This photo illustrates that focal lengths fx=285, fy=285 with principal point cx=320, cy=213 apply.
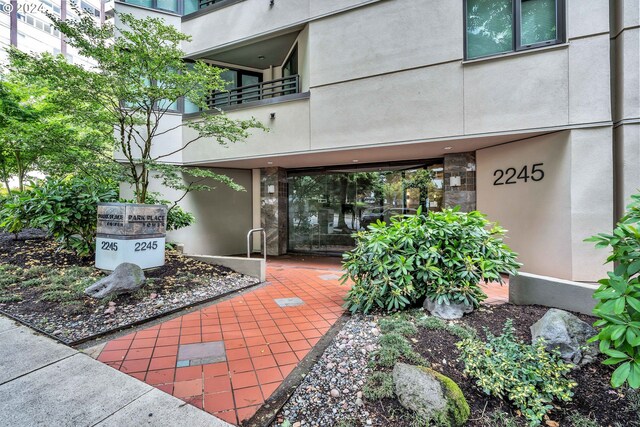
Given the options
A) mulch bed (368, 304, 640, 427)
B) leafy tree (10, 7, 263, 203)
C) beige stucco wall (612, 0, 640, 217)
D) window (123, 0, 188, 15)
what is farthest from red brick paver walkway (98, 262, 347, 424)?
window (123, 0, 188, 15)

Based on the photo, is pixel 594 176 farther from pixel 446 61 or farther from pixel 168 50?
pixel 168 50

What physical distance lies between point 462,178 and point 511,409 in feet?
17.6

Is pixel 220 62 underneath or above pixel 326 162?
above

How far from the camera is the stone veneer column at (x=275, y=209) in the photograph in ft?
28.3

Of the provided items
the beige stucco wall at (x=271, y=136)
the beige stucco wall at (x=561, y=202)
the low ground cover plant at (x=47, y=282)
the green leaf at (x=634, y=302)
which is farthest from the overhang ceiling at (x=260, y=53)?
the green leaf at (x=634, y=302)

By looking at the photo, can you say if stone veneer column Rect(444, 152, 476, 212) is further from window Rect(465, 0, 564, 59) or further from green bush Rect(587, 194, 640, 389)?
green bush Rect(587, 194, 640, 389)

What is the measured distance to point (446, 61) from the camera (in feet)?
17.4

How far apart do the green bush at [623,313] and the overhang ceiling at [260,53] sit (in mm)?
7368

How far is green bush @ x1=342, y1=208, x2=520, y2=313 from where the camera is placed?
3285mm

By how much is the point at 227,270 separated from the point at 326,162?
151 inches

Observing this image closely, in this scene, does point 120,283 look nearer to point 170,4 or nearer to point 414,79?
point 414,79

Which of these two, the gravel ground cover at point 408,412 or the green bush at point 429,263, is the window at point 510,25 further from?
the gravel ground cover at point 408,412

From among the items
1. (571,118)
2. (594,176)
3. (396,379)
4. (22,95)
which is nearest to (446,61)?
(571,118)

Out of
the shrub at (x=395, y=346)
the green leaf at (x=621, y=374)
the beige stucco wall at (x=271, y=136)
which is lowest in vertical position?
the shrub at (x=395, y=346)
